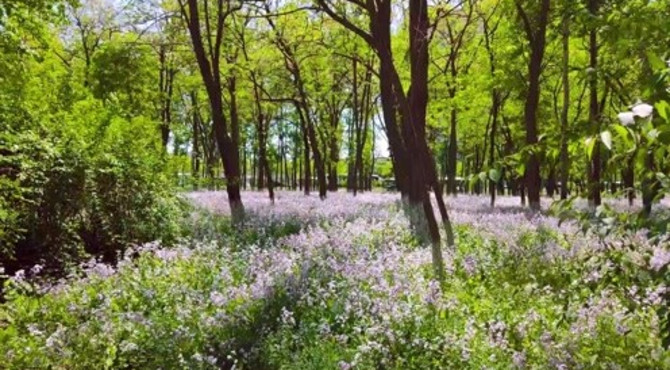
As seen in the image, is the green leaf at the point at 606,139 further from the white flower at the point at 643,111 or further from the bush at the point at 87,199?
the bush at the point at 87,199

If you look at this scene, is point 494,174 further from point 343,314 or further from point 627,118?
point 343,314

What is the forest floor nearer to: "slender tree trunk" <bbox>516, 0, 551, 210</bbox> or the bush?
the bush

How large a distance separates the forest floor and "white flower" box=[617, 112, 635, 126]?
154 centimetres

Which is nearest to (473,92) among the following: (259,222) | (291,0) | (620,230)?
(291,0)

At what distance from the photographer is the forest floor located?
4.82m

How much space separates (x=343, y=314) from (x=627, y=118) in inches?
191

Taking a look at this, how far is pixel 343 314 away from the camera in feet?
19.2

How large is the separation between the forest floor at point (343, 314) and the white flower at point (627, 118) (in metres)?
1.54

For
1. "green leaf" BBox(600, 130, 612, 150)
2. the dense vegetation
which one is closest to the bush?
the dense vegetation

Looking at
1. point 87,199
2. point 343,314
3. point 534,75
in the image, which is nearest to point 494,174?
point 343,314

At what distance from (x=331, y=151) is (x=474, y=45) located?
12569 mm

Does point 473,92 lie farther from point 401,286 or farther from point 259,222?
point 401,286

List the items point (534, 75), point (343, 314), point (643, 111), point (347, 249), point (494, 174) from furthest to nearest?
point (534, 75) → point (347, 249) → point (343, 314) → point (494, 174) → point (643, 111)

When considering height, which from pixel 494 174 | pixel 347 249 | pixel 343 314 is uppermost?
pixel 494 174
